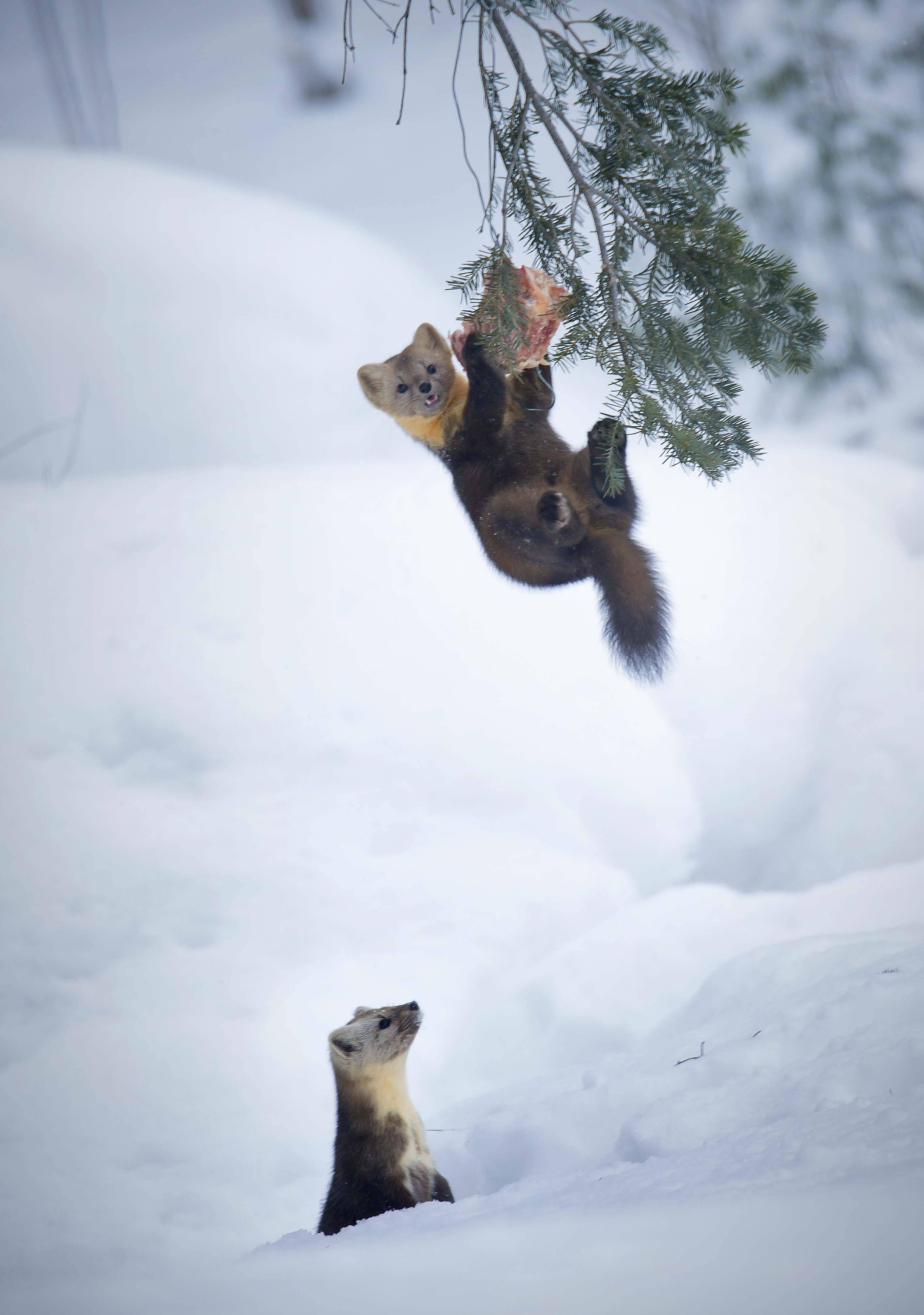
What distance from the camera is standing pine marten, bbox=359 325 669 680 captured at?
1.65 metres

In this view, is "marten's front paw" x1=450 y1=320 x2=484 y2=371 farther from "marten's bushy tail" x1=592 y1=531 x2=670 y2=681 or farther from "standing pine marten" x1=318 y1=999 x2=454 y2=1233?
"standing pine marten" x1=318 y1=999 x2=454 y2=1233

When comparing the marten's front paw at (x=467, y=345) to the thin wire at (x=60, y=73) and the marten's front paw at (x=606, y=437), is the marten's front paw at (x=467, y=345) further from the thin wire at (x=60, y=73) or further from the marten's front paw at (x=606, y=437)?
the thin wire at (x=60, y=73)

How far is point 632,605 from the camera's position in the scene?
1.75 meters

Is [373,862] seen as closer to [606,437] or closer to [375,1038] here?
[375,1038]

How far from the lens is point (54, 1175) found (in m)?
1.76

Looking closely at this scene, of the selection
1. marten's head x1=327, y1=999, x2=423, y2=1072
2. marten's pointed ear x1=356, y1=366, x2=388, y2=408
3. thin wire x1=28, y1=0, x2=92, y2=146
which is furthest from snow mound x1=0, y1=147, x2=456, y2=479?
marten's head x1=327, y1=999, x2=423, y2=1072

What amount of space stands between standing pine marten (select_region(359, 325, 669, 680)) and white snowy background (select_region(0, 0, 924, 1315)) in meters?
0.35

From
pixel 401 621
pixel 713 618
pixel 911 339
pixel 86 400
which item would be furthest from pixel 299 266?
pixel 911 339

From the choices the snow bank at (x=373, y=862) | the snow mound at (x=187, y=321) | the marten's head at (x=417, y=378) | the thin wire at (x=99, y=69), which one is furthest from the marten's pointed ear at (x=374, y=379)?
the thin wire at (x=99, y=69)

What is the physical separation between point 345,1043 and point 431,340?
128 centimetres

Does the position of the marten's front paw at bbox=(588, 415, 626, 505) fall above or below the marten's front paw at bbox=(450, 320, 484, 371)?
below

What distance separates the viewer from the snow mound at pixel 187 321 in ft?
7.82

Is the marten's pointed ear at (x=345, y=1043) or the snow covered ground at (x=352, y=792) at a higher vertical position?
the snow covered ground at (x=352, y=792)

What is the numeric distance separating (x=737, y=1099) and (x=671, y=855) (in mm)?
634
